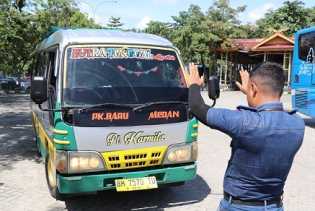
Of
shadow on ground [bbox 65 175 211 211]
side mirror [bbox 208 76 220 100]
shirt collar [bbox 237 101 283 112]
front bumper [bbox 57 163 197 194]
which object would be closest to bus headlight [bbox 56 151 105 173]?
front bumper [bbox 57 163 197 194]

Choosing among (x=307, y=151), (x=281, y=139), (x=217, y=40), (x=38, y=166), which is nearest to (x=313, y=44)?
(x=307, y=151)

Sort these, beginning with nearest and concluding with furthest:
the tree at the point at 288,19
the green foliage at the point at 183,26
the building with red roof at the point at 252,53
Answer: the green foliage at the point at 183,26 < the building with red roof at the point at 252,53 < the tree at the point at 288,19

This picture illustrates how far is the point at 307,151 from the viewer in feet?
34.3

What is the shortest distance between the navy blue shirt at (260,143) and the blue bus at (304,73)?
11.2m

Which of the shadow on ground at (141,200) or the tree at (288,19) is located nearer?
the shadow on ground at (141,200)

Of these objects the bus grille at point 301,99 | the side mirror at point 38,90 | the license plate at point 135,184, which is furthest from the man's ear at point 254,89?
the bus grille at point 301,99

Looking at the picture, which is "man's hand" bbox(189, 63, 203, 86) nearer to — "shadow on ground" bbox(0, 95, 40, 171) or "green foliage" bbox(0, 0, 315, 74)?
"shadow on ground" bbox(0, 95, 40, 171)

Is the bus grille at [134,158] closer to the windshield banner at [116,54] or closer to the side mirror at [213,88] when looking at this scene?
the side mirror at [213,88]

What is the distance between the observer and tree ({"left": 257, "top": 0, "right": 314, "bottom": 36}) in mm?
47519

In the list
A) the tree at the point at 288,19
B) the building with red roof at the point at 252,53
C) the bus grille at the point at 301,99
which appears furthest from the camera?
the tree at the point at 288,19

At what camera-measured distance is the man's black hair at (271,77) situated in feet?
9.20

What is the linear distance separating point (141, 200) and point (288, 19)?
4534 cm

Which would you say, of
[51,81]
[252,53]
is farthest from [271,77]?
Answer: [252,53]

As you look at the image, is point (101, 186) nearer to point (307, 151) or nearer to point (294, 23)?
point (307, 151)
